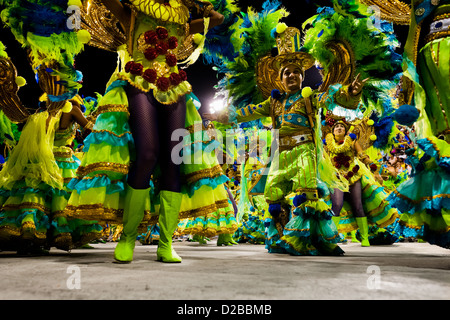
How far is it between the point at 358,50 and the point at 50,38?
2.73 m

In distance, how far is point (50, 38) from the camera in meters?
2.99

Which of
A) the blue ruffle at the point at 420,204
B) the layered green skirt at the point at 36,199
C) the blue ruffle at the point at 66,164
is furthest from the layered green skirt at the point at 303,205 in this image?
the blue ruffle at the point at 66,164

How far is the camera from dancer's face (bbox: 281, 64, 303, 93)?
3.58m

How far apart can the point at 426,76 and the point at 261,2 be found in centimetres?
244

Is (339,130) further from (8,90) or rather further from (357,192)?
(8,90)

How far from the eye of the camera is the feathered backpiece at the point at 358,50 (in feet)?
10.6

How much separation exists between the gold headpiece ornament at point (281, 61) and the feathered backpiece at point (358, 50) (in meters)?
0.15

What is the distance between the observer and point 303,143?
346 centimetres

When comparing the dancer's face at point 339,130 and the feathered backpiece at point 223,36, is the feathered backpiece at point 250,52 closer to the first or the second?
the feathered backpiece at point 223,36

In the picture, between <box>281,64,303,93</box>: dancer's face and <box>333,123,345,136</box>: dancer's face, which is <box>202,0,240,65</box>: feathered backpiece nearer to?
<box>281,64,303,93</box>: dancer's face

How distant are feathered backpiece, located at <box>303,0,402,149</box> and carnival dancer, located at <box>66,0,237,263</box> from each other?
1449 mm

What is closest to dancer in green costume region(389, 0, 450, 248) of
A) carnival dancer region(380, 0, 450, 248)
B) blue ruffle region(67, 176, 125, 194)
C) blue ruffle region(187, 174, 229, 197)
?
carnival dancer region(380, 0, 450, 248)

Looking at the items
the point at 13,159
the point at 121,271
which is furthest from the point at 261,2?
the point at 121,271
